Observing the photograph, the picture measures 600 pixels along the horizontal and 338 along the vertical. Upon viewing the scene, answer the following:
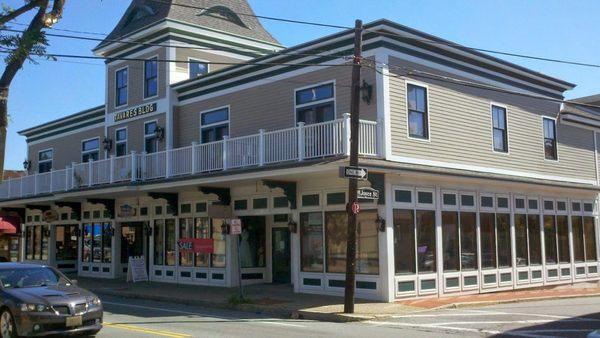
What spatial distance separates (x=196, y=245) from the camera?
23.2 metres

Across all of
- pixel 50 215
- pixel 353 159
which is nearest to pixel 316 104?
pixel 353 159

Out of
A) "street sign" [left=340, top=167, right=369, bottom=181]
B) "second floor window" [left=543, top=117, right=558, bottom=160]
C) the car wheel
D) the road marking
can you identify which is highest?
"second floor window" [left=543, top=117, right=558, bottom=160]

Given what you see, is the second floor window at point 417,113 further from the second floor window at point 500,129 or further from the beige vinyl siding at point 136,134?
the beige vinyl siding at point 136,134

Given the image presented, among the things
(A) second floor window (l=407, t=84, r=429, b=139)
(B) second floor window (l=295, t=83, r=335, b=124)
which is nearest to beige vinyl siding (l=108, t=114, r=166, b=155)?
(B) second floor window (l=295, t=83, r=335, b=124)

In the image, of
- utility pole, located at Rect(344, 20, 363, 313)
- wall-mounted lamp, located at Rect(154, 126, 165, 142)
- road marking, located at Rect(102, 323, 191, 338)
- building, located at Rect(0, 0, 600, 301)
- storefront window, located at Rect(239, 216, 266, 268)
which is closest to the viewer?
road marking, located at Rect(102, 323, 191, 338)

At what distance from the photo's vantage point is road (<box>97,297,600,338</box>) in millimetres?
12625

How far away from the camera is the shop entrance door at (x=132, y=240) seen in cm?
2770

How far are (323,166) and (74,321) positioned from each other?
7990mm

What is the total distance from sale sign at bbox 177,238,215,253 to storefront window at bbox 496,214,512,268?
980cm

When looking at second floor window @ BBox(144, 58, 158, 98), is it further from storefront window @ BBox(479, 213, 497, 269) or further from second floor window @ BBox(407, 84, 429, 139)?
storefront window @ BBox(479, 213, 497, 269)

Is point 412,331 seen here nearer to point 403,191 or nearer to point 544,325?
point 544,325

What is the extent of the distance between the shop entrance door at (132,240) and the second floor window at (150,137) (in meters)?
3.27

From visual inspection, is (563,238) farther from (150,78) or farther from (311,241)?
(150,78)

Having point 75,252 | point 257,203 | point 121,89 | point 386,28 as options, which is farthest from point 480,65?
point 75,252
